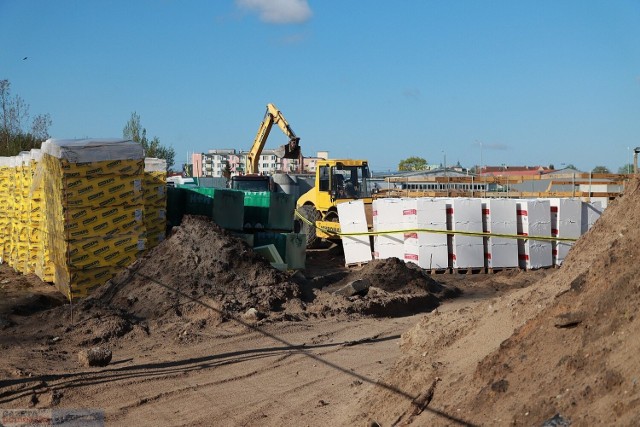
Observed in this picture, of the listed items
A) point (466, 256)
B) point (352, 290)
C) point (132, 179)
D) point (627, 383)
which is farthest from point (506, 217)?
point (627, 383)

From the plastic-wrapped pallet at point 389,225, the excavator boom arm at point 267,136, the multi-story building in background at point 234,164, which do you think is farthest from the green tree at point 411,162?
the plastic-wrapped pallet at point 389,225

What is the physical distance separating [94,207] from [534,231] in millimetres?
10828

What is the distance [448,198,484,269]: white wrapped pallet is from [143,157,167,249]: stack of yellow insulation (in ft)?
23.2

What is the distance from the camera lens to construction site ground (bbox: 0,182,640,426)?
5.61m

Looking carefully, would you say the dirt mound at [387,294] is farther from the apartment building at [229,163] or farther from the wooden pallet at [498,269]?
the apartment building at [229,163]

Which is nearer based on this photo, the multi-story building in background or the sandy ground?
the sandy ground

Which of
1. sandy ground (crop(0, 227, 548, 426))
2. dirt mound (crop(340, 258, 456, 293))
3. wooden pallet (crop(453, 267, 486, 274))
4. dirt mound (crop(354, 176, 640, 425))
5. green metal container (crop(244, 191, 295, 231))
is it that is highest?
green metal container (crop(244, 191, 295, 231))

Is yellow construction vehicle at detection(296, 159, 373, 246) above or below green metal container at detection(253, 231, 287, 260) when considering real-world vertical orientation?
above

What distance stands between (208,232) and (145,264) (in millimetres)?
1325

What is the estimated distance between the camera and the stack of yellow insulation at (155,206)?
1582cm

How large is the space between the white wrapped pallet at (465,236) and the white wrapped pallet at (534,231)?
1163 mm

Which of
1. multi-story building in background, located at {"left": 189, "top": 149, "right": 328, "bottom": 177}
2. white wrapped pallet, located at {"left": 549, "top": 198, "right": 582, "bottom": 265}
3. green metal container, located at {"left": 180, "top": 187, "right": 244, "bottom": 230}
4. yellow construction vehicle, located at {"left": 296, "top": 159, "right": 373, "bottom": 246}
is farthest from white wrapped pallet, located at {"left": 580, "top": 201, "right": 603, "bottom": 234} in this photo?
multi-story building in background, located at {"left": 189, "top": 149, "right": 328, "bottom": 177}

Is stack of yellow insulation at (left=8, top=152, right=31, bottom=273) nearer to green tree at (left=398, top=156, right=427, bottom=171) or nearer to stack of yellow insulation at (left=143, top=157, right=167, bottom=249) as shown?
stack of yellow insulation at (left=143, top=157, right=167, bottom=249)

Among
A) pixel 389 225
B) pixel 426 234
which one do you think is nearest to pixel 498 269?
pixel 426 234
